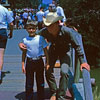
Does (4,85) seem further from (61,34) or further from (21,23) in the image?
(21,23)

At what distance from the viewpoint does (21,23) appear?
1072 inches

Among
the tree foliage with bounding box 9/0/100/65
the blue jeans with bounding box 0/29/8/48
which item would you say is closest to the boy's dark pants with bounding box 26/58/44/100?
Result: the blue jeans with bounding box 0/29/8/48

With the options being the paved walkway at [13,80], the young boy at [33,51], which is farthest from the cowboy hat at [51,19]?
the paved walkway at [13,80]

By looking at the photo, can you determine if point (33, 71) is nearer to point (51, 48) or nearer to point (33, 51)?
point (33, 51)

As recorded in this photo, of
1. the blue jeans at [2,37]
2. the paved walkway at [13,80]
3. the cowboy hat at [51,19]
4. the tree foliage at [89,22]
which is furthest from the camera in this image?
the tree foliage at [89,22]

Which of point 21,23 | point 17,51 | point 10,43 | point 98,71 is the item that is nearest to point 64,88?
point 17,51

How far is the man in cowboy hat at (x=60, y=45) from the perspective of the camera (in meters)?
5.20

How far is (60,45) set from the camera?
540 centimetres

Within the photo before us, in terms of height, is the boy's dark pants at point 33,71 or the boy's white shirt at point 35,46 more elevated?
the boy's white shirt at point 35,46

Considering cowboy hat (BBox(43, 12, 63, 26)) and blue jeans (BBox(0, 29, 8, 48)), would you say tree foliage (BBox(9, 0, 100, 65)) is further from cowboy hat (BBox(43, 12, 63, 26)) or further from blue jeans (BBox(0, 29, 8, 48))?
cowboy hat (BBox(43, 12, 63, 26))

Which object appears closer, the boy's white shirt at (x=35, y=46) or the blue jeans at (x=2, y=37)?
the boy's white shirt at (x=35, y=46)

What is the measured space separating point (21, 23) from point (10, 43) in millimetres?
14474

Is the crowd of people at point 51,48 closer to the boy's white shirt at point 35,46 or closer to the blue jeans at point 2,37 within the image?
the boy's white shirt at point 35,46

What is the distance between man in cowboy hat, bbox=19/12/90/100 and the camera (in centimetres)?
520
